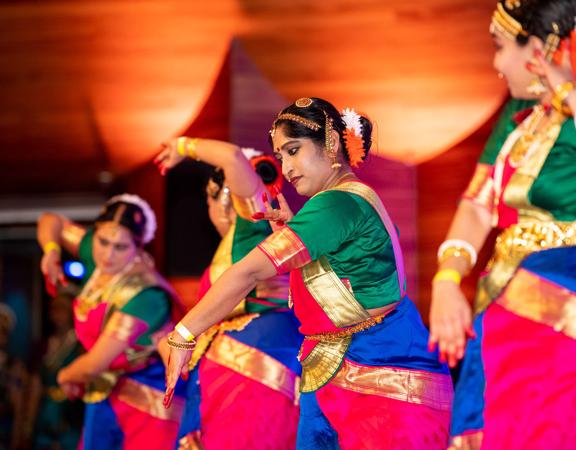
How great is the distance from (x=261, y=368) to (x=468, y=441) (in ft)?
3.77

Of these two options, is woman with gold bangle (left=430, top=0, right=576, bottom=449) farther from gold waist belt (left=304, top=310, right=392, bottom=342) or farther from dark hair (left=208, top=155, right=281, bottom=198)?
dark hair (left=208, top=155, right=281, bottom=198)

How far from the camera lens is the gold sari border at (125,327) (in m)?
3.52

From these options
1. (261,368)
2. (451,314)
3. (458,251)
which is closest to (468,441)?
(451,314)

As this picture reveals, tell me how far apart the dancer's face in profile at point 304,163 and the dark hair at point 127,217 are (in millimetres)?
1536

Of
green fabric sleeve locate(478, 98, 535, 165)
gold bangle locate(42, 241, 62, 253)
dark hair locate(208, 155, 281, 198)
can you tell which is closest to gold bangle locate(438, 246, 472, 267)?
green fabric sleeve locate(478, 98, 535, 165)

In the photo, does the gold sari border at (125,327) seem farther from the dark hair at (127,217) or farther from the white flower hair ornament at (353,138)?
the white flower hair ornament at (353,138)

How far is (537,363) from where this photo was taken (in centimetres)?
179

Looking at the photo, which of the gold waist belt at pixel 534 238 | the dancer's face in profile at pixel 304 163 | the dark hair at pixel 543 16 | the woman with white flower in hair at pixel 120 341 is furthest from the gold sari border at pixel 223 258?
the dark hair at pixel 543 16

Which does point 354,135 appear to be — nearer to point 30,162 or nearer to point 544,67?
point 544,67

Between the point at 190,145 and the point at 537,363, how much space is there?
1433 millimetres

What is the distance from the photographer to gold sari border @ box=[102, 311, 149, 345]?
11.5 ft

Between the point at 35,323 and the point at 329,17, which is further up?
the point at 329,17

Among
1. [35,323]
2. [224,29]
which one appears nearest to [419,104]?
[224,29]

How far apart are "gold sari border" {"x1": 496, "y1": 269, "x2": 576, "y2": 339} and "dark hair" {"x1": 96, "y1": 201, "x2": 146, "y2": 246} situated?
218 cm
